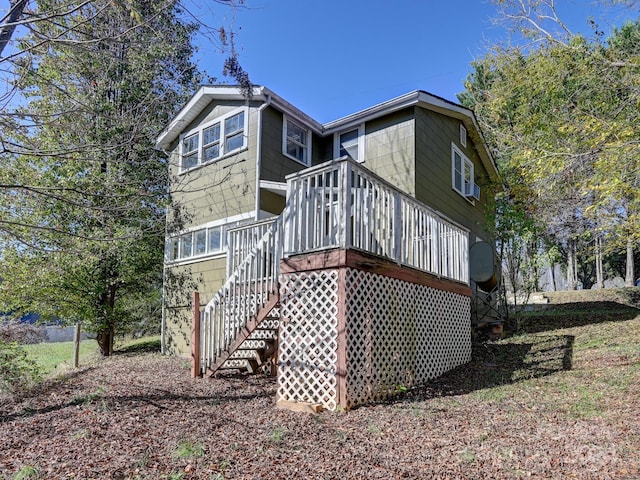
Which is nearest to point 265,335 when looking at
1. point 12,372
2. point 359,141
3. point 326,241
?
point 326,241

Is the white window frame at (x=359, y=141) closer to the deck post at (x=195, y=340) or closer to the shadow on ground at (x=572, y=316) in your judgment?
the deck post at (x=195, y=340)

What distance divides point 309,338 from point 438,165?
→ 24.3 feet

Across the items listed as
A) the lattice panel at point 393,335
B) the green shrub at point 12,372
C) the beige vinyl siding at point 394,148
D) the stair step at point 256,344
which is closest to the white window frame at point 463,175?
the beige vinyl siding at point 394,148

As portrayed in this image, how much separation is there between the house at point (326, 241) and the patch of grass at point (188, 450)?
175 cm

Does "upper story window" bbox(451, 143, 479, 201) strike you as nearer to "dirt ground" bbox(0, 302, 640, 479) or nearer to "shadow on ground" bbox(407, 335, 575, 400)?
"shadow on ground" bbox(407, 335, 575, 400)

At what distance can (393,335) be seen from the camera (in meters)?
6.57

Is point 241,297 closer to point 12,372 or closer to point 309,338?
point 309,338

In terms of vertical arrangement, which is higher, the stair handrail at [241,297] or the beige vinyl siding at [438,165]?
the beige vinyl siding at [438,165]

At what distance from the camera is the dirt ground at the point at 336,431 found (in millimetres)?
3803

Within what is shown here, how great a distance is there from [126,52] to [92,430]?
473 cm

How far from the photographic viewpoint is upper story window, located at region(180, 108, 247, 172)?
11.1 m

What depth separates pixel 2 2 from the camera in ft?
16.0

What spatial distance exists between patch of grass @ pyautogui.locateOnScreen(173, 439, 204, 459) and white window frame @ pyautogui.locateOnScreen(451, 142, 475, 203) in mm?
10144

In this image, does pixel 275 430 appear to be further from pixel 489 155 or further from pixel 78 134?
pixel 489 155
